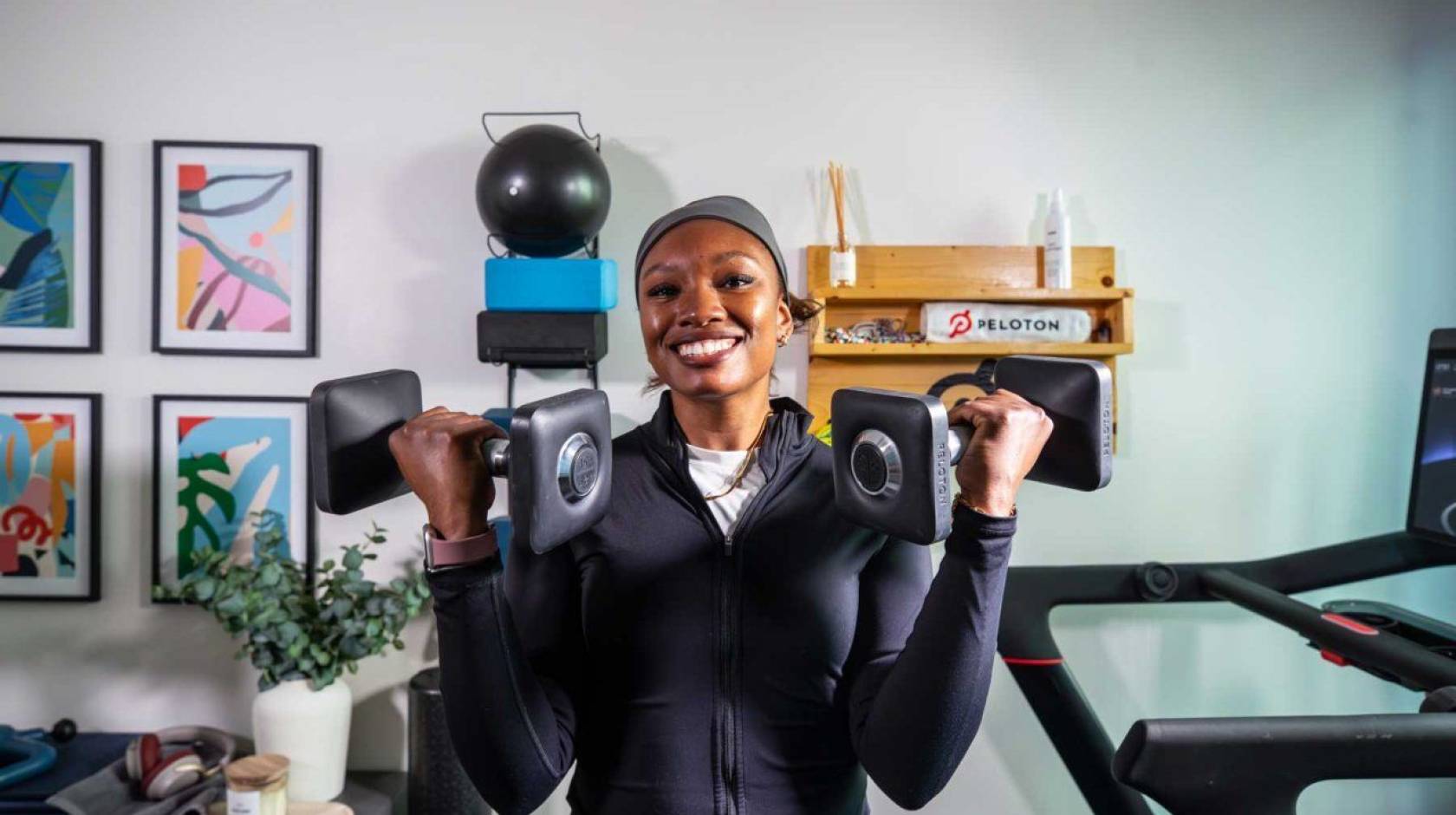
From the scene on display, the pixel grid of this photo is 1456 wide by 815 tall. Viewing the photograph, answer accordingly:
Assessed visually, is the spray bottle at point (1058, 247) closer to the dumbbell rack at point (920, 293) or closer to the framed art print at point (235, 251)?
the dumbbell rack at point (920, 293)

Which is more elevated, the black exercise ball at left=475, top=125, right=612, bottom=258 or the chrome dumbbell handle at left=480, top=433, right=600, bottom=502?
the black exercise ball at left=475, top=125, right=612, bottom=258

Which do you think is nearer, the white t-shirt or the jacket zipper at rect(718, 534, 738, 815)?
the jacket zipper at rect(718, 534, 738, 815)

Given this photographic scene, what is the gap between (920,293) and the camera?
206 centimetres

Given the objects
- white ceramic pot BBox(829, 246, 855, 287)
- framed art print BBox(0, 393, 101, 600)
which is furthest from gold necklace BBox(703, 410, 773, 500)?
framed art print BBox(0, 393, 101, 600)

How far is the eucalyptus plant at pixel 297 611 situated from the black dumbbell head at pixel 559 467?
113 cm

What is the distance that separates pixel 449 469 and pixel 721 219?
1.51ft

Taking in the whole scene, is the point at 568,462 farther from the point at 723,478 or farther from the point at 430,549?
the point at 723,478

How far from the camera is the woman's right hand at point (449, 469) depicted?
0.88 metres

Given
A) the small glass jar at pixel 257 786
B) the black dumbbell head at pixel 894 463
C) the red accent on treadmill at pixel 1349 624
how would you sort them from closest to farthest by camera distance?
the black dumbbell head at pixel 894 463
the red accent on treadmill at pixel 1349 624
the small glass jar at pixel 257 786

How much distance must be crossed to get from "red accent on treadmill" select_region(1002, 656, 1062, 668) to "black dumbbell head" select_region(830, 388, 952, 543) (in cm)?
100

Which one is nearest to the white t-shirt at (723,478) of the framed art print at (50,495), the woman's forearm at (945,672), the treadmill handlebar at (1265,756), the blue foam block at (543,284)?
the woman's forearm at (945,672)

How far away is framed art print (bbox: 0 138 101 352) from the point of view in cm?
204

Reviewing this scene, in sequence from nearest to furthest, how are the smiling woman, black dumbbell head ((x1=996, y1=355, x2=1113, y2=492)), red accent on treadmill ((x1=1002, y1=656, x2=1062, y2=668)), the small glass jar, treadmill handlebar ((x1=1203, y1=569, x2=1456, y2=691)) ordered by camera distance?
black dumbbell head ((x1=996, y1=355, x2=1113, y2=492)) → the smiling woman → treadmill handlebar ((x1=1203, y1=569, x2=1456, y2=691)) → the small glass jar → red accent on treadmill ((x1=1002, y1=656, x2=1062, y2=668))

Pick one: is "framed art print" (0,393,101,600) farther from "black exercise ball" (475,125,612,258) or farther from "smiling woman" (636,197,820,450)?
"smiling woman" (636,197,820,450)
